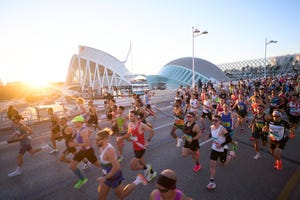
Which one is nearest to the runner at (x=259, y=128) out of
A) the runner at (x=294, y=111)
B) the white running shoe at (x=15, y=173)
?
the runner at (x=294, y=111)

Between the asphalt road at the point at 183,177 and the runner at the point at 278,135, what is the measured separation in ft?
1.34

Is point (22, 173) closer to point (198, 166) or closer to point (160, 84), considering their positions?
point (198, 166)

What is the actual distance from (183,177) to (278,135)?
2.74 meters

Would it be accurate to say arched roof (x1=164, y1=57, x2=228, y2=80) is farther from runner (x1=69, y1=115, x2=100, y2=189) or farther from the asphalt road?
runner (x1=69, y1=115, x2=100, y2=189)

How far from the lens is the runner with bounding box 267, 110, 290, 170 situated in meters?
4.82

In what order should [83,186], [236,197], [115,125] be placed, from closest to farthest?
[236,197]
[83,186]
[115,125]

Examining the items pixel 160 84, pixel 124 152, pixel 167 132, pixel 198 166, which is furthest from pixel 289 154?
pixel 160 84

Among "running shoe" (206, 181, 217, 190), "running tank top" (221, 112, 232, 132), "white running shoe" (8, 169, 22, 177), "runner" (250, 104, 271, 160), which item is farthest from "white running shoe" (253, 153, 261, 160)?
"white running shoe" (8, 169, 22, 177)

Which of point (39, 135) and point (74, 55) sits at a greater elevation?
point (74, 55)

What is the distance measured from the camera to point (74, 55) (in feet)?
149

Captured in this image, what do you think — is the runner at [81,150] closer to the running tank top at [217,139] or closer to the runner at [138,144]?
the runner at [138,144]

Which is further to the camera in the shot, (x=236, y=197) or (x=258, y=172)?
(x=258, y=172)

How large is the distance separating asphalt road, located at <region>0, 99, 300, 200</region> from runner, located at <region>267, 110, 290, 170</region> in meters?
0.41

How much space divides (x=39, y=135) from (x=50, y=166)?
4745 mm
